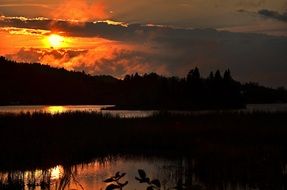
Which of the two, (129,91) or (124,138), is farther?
(129,91)

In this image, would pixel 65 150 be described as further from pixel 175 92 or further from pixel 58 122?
pixel 175 92

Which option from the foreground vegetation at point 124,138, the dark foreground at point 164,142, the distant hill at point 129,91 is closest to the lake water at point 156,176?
the dark foreground at point 164,142

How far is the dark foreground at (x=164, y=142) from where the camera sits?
61.8 ft

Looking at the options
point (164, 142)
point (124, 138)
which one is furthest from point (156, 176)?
point (124, 138)

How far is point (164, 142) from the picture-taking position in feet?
94.9

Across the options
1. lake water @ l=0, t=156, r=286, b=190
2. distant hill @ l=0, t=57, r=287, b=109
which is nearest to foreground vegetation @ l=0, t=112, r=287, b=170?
lake water @ l=0, t=156, r=286, b=190

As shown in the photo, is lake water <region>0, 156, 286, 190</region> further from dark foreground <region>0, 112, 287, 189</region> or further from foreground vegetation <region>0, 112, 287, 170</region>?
foreground vegetation <region>0, 112, 287, 170</region>

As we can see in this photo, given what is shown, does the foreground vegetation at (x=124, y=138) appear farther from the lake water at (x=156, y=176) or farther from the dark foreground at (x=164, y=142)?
the lake water at (x=156, y=176)

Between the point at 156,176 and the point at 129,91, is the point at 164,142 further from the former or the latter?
the point at 129,91

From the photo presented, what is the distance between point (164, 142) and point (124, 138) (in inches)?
93.0

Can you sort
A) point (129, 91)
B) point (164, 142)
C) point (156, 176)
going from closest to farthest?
point (156, 176) → point (164, 142) → point (129, 91)

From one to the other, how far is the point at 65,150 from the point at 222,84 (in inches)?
3098

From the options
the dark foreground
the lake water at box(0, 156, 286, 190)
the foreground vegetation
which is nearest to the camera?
the lake water at box(0, 156, 286, 190)

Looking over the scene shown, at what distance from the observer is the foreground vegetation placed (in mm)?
21859
